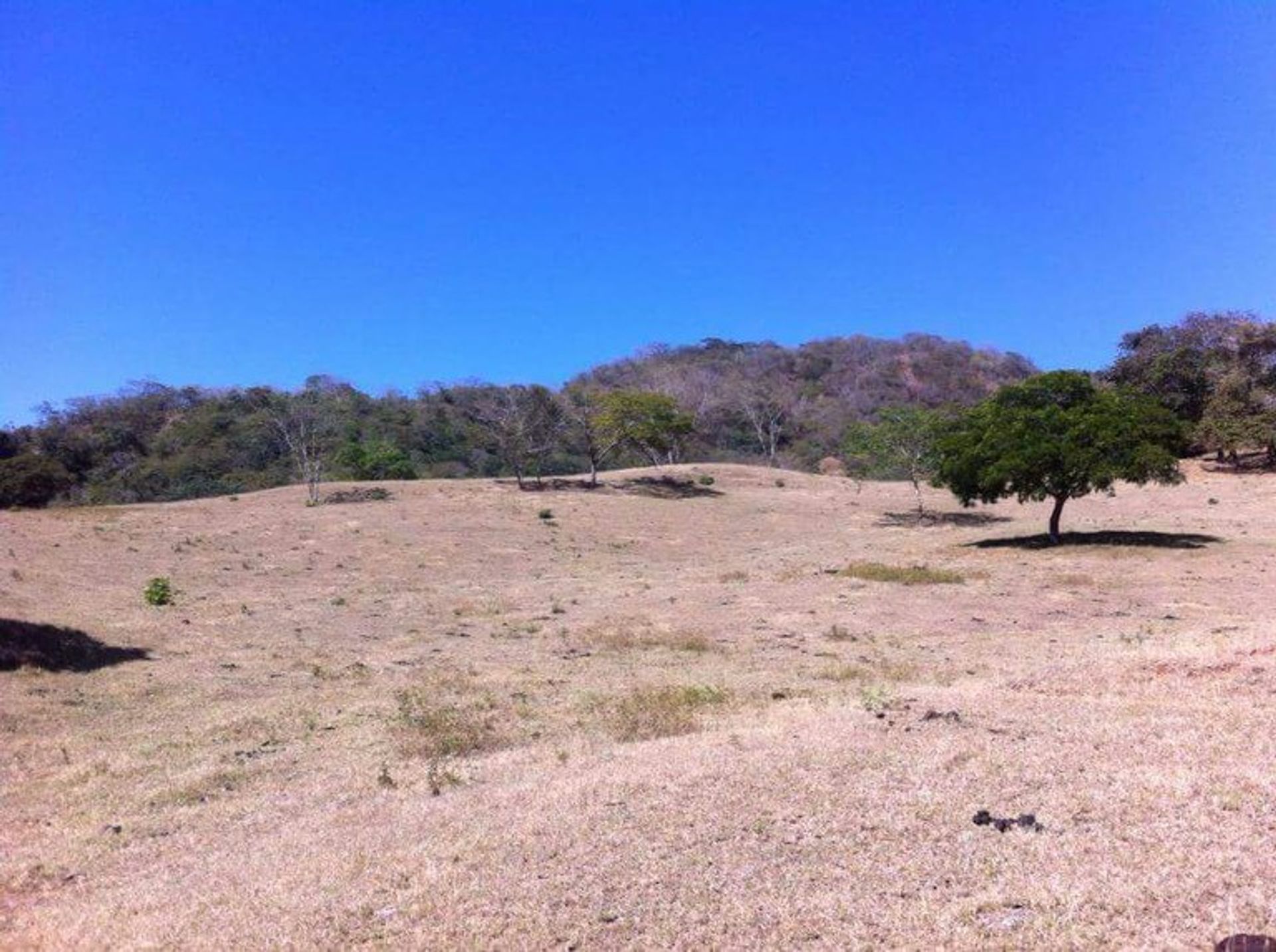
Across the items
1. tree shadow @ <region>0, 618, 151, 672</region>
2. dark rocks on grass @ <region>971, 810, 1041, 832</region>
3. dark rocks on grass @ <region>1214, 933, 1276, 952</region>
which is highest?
dark rocks on grass @ <region>1214, 933, 1276, 952</region>

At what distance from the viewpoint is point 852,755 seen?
703 centimetres

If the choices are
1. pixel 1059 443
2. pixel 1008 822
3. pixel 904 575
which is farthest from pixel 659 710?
pixel 1059 443

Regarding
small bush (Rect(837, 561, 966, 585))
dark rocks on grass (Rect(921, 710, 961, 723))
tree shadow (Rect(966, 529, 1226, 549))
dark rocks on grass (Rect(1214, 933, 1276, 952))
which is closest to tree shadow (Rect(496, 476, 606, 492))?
tree shadow (Rect(966, 529, 1226, 549))

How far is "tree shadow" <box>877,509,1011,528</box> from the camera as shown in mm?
41781

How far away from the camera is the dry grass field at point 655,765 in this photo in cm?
461

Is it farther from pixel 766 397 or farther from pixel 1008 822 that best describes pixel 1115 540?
pixel 766 397

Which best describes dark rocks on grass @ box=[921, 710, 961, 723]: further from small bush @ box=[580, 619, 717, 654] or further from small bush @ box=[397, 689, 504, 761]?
small bush @ box=[580, 619, 717, 654]

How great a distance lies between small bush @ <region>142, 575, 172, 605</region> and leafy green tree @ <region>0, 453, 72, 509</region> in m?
31.6

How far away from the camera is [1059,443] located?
27688 millimetres

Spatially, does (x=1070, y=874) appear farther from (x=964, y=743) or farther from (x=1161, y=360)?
(x=1161, y=360)

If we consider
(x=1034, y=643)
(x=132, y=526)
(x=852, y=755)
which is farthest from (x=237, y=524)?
(x=852, y=755)

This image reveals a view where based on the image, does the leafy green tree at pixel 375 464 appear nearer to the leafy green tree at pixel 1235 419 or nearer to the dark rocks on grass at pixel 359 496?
the dark rocks on grass at pixel 359 496

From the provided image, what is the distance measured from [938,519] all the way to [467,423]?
4985 centimetres

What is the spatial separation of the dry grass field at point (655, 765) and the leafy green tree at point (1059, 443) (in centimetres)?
386
